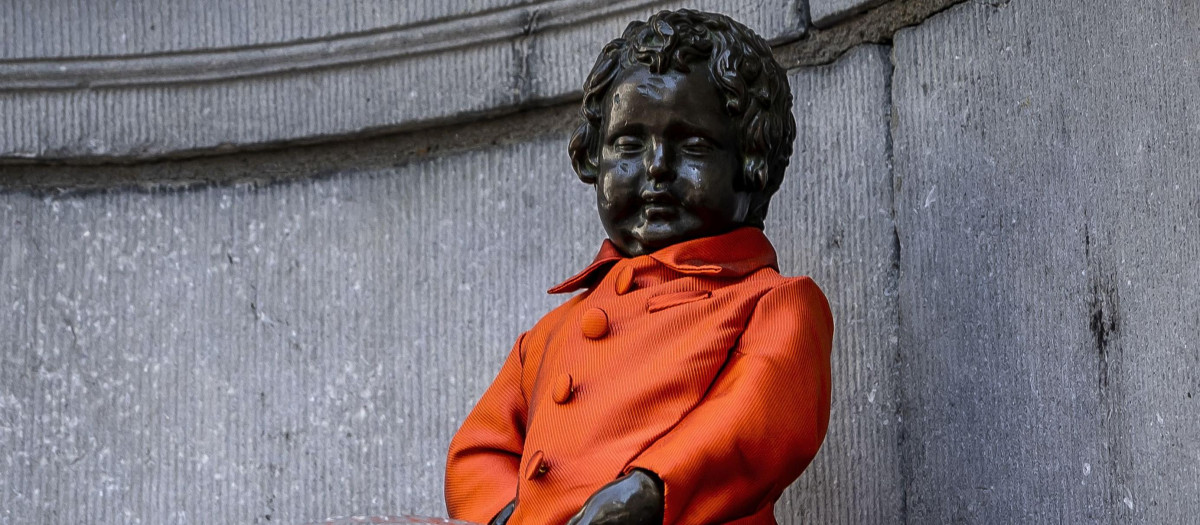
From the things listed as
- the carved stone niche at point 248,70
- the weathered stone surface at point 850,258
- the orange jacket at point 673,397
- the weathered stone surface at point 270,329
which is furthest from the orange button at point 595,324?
the carved stone niche at point 248,70

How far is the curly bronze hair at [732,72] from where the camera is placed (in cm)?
189

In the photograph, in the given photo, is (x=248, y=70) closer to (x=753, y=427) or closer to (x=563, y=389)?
(x=563, y=389)

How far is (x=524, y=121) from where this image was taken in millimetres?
2531

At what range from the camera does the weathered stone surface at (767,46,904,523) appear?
213 cm

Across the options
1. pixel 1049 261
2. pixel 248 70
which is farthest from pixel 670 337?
Answer: pixel 248 70

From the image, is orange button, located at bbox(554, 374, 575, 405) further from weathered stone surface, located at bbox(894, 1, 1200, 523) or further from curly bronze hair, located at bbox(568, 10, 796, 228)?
weathered stone surface, located at bbox(894, 1, 1200, 523)

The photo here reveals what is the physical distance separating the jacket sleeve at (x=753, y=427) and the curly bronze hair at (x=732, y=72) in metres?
0.19

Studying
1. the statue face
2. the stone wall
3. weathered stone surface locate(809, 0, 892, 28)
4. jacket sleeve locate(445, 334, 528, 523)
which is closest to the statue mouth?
the statue face

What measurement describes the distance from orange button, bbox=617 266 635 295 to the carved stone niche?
2.18ft

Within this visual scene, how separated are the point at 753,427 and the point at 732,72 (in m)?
0.45

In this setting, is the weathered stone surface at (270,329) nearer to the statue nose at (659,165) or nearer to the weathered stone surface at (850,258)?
the weathered stone surface at (850,258)

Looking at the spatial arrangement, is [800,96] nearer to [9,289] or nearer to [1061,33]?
[1061,33]

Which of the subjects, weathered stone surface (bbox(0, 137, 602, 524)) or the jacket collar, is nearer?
the jacket collar

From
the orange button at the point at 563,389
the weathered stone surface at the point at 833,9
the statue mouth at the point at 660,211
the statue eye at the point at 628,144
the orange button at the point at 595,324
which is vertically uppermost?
the weathered stone surface at the point at 833,9
